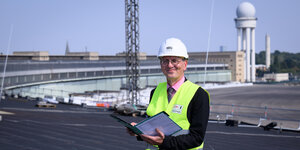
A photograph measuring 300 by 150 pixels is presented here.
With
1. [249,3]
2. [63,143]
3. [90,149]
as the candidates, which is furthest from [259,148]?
[249,3]

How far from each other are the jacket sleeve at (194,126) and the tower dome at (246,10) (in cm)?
16787

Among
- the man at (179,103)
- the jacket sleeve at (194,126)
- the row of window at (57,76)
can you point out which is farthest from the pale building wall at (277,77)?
the jacket sleeve at (194,126)

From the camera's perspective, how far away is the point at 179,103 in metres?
4.02

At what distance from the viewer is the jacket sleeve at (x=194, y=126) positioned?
384 centimetres

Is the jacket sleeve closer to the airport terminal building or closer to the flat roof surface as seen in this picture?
the flat roof surface

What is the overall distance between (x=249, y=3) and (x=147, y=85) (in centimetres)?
9053

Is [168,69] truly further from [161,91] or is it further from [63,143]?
[63,143]

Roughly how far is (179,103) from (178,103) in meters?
0.01

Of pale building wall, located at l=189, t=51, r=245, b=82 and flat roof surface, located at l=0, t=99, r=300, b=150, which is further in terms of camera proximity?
pale building wall, located at l=189, t=51, r=245, b=82

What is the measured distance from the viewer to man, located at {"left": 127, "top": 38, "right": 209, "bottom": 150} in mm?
3861

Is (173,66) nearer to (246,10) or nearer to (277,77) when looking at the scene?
(246,10)

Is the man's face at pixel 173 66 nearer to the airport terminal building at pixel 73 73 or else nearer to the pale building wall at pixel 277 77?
the airport terminal building at pixel 73 73

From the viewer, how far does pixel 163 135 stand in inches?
149

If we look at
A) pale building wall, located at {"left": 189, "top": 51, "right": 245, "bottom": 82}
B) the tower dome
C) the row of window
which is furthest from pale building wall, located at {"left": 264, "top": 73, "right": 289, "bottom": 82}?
the row of window
